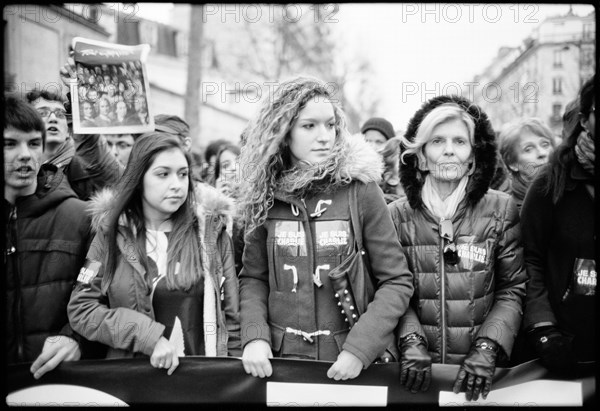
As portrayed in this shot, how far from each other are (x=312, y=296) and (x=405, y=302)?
1.64 feet

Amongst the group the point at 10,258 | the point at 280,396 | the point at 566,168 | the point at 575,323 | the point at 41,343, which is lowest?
the point at 280,396

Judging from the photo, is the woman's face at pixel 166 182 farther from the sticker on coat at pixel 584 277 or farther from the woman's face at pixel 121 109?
the sticker on coat at pixel 584 277

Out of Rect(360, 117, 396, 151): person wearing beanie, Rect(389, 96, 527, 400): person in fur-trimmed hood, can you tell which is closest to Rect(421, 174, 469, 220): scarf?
Rect(389, 96, 527, 400): person in fur-trimmed hood

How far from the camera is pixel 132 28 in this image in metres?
31.8

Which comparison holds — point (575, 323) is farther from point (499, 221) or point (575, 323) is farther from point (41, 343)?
point (41, 343)

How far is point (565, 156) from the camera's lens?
293 centimetres

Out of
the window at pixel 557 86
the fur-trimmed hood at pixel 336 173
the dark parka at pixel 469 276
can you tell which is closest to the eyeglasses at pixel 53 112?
the fur-trimmed hood at pixel 336 173

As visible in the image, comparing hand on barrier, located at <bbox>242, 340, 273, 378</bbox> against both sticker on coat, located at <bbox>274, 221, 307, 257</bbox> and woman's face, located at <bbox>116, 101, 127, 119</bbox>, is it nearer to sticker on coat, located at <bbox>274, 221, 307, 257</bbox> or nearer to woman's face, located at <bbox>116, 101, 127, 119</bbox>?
sticker on coat, located at <bbox>274, 221, 307, 257</bbox>

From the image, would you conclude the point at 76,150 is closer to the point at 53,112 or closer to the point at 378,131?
the point at 53,112

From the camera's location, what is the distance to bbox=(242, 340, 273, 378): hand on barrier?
2.79 meters

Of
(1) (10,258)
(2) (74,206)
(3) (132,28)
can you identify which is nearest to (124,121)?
(2) (74,206)

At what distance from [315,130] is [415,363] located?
139 centimetres

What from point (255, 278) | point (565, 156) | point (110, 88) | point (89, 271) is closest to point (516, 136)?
point (565, 156)

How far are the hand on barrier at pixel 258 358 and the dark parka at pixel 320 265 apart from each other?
43 mm
